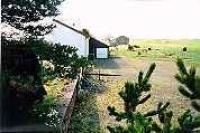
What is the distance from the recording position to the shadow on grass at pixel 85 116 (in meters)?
18.4

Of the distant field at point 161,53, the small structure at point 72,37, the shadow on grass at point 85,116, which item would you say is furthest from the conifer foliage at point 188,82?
the distant field at point 161,53

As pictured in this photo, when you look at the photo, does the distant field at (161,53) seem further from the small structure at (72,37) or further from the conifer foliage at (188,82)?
the conifer foliage at (188,82)

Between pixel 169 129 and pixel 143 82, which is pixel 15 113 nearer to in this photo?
pixel 143 82

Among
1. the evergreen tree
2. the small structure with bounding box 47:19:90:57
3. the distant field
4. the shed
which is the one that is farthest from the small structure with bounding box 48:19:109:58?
the evergreen tree

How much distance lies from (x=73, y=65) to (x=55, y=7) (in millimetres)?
1488

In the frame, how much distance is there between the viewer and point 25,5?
914 cm

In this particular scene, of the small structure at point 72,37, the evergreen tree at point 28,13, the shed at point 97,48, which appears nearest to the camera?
the evergreen tree at point 28,13

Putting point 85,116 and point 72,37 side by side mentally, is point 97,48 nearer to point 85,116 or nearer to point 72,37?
point 72,37

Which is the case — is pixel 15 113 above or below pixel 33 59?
below

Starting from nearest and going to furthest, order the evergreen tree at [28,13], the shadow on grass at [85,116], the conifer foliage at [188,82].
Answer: the conifer foliage at [188,82], the evergreen tree at [28,13], the shadow on grass at [85,116]

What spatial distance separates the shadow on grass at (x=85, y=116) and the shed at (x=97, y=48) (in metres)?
29.9

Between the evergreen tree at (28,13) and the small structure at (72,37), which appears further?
the small structure at (72,37)

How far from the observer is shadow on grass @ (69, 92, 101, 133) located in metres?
18.4

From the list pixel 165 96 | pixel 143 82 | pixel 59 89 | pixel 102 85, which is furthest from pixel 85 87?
pixel 143 82
